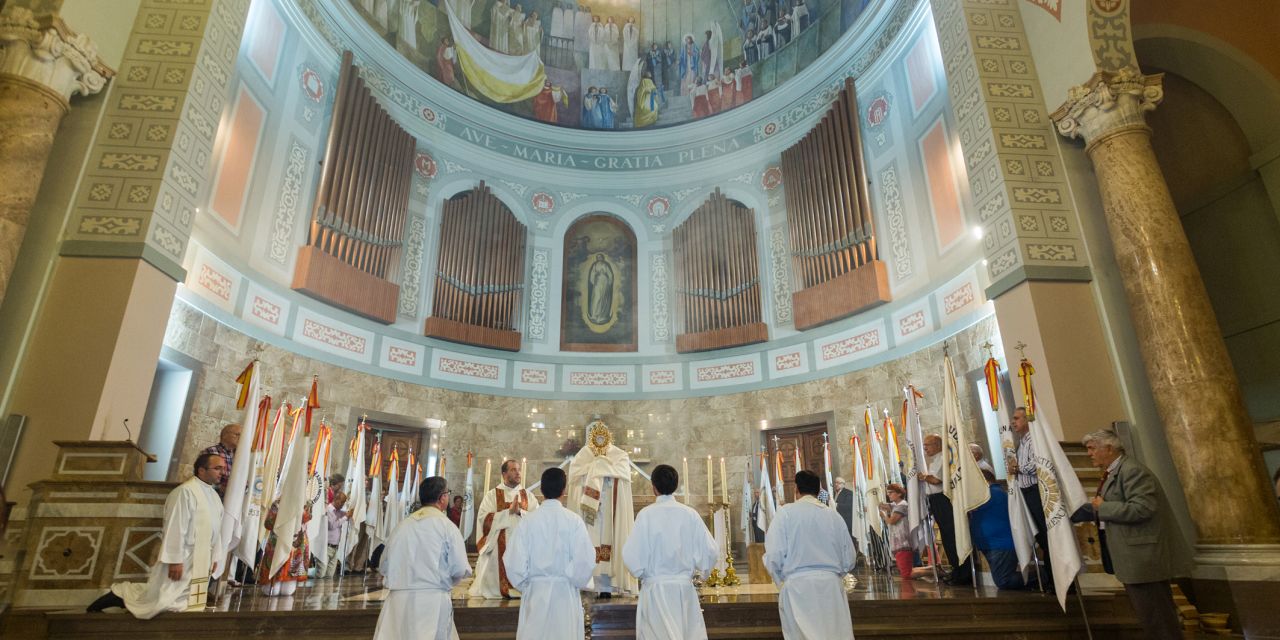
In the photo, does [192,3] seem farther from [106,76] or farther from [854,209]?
[854,209]

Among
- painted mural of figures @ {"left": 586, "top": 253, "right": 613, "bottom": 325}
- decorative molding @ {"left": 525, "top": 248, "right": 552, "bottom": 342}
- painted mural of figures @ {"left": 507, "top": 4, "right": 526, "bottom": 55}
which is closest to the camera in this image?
decorative molding @ {"left": 525, "top": 248, "right": 552, "bottom": 342}

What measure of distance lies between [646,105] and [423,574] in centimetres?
1321

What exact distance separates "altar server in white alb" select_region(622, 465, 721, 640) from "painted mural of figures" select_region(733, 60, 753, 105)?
38.7 feet

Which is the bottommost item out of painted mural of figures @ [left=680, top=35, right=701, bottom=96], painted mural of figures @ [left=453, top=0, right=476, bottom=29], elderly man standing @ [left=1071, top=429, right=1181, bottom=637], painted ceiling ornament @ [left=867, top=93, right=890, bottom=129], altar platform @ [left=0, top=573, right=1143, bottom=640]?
altar platform @ [left=0, top=573, right=1143, bottom=640]

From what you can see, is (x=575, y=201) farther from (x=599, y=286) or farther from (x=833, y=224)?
(x=833, y=224)

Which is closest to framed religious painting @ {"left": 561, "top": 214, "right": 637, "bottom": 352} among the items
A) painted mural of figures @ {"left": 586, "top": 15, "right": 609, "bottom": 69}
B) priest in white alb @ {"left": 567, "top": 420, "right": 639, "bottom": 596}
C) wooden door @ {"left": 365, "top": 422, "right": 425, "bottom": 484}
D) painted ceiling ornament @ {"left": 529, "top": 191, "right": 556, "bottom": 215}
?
painted ceiling ornament @ {"left": 529, "top": 191, "right": 556, "bottom": 215}

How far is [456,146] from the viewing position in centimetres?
1380

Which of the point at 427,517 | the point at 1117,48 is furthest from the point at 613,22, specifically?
the point at 427,517

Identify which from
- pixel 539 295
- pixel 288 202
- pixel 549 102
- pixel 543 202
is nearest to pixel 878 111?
pixel 543 202

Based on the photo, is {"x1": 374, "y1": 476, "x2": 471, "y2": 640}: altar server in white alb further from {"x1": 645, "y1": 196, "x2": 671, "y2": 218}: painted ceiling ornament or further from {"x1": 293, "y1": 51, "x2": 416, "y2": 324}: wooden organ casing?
{"x1": 645, "y1": 196, "x2": 671, "y2": 218}: painted ceiling ornament

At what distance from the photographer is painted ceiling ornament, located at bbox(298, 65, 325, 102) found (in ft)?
36.2

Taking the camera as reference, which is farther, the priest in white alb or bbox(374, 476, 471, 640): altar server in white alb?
the priest in white alb

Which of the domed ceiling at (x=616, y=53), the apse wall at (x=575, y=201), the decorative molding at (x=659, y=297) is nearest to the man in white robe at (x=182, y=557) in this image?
the apse wall at (x=575, y=201)

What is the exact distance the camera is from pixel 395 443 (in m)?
11.2
